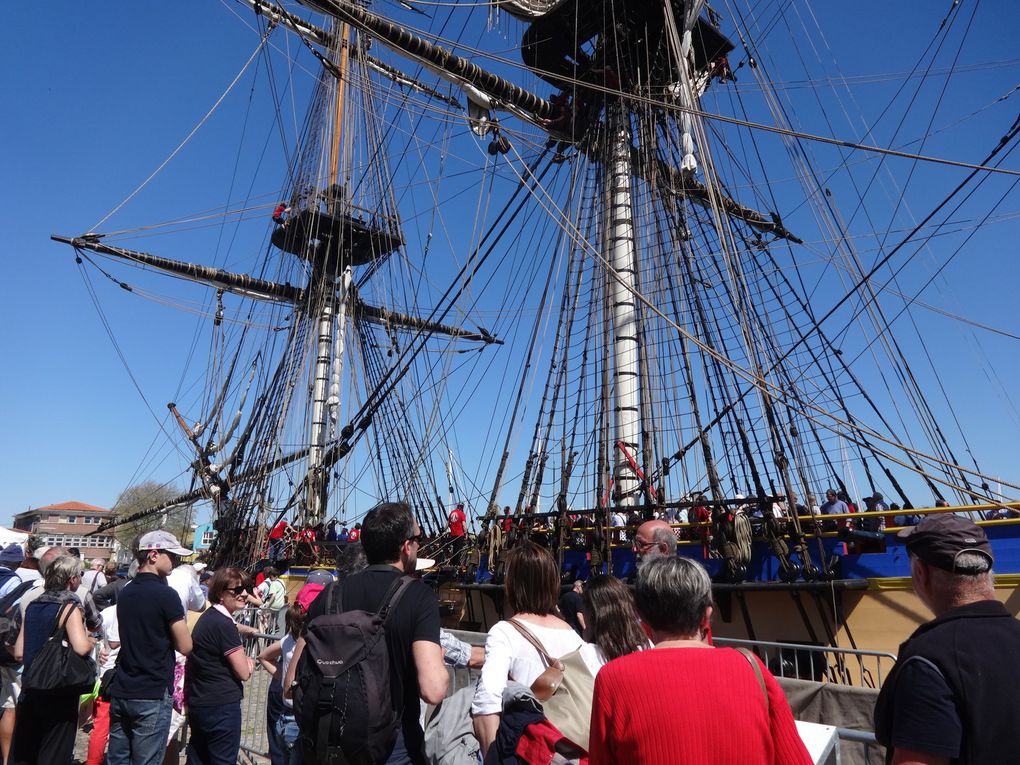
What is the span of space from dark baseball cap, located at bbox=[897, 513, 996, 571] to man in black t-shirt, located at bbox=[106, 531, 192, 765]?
123 inches

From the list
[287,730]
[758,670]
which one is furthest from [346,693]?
[287,730]

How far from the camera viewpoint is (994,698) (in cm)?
140

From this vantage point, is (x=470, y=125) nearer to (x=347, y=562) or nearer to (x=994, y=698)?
(x=347, y=562)

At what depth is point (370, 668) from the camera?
2098 millimetres

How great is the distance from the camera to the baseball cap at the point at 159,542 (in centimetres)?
342

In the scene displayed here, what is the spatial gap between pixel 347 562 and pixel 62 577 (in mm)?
1859

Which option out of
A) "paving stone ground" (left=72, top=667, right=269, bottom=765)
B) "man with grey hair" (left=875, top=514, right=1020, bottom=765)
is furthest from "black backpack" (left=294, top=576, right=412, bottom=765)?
"paving stone ground" (left=72, top=667, right=269, bottom=765)

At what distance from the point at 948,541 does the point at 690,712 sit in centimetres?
73

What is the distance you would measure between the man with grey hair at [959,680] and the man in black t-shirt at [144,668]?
10.0ft

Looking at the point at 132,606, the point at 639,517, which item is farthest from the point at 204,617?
the point at 639,517

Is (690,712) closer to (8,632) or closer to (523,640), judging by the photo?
(523,640)

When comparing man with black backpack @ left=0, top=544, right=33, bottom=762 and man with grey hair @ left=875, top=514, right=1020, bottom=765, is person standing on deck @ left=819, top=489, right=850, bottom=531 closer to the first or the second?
man with grey hair @ left=875, top=514, right=1020, bottom=765

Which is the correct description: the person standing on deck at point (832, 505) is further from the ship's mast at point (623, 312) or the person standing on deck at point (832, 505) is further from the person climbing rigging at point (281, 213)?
the person climbing rigging at point (281, 213)

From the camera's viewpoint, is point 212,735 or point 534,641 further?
point 212,735
